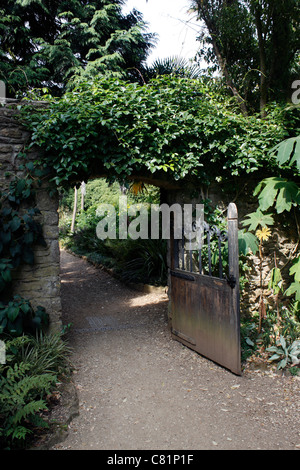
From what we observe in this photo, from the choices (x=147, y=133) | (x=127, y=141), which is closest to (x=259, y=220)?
(x=147, y=133)

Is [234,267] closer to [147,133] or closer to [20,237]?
[147,133]

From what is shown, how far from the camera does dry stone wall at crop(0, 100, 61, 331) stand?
12.4 feet

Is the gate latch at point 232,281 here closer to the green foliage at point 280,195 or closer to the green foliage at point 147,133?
the green foliage at point 280,195

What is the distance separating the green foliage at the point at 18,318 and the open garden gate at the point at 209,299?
5.88ft

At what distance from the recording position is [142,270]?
785 centimetres

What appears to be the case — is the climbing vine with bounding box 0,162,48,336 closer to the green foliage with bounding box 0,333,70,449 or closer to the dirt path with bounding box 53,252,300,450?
the green foliage with bounding box 0,333,70,449

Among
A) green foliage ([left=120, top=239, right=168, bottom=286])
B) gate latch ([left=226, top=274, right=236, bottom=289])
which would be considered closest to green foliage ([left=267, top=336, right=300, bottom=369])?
gate latch ([left=226, top=274, right=236, bottom=289])

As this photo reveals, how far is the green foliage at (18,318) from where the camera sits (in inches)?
134

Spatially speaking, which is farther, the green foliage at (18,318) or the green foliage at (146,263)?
the green foliage at (146,263)

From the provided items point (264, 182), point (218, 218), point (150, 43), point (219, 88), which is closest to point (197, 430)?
point (218, 218)

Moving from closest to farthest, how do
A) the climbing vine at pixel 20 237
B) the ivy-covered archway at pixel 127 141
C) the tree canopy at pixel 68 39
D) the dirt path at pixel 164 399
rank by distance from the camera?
1. the dirt path at pixel 164 399
2. the climbing vine at pixel 20 237
3. the ivy-covered archway at pixel 127 141
4. the tree canopy at pixel 68 39

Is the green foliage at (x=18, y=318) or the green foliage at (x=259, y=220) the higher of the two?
the green foliage at (x=259, y=220)

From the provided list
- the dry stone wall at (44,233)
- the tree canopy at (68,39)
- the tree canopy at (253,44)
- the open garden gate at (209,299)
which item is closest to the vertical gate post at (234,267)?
the open garden gate at (209,299)
